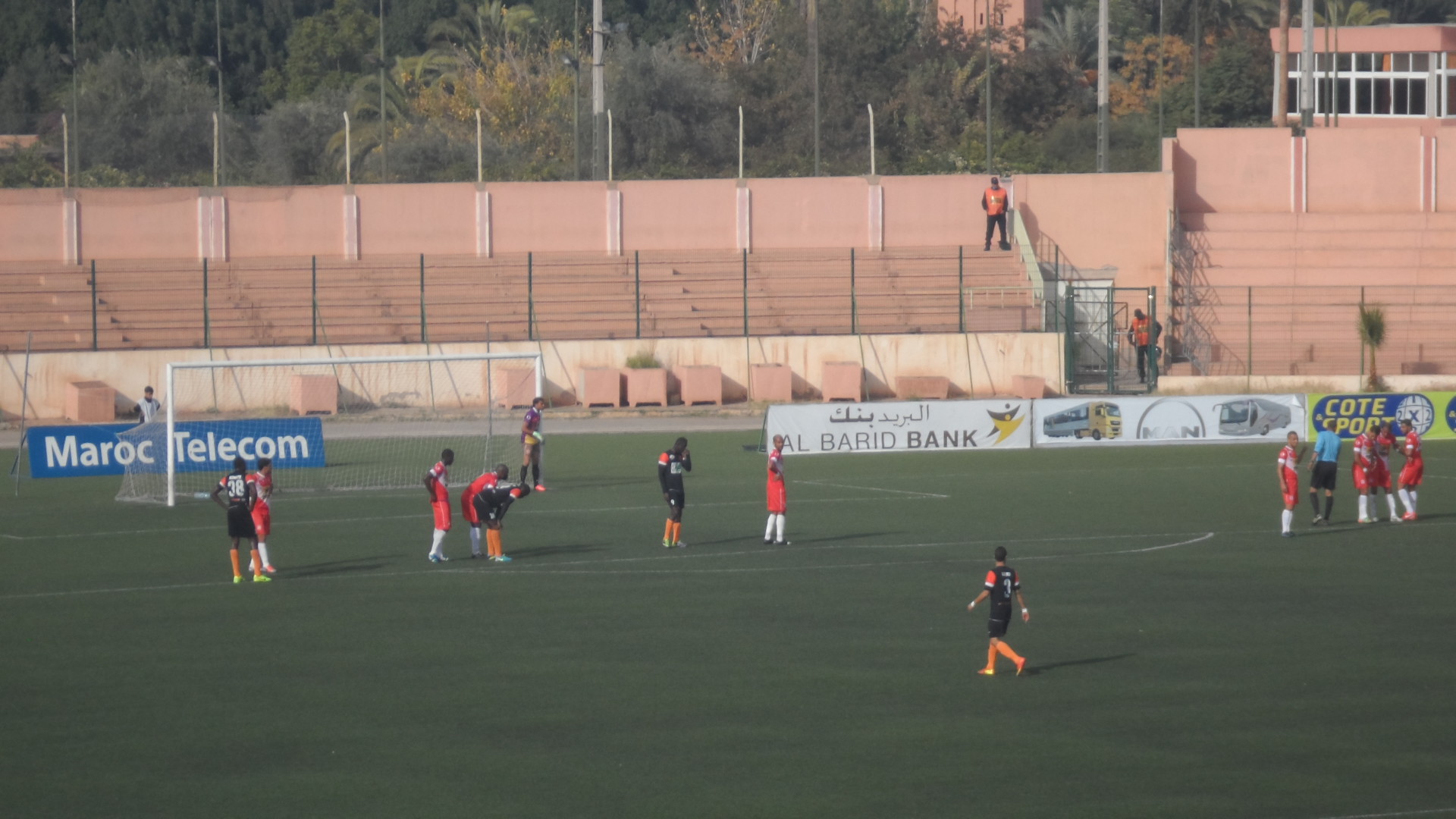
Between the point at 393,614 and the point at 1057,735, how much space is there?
8.21m

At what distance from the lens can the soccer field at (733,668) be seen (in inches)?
452

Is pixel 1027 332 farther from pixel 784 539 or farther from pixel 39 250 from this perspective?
pixel 39 250

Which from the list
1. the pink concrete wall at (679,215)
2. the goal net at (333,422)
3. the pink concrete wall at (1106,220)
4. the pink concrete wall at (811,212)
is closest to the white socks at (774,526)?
the goal net at (333,422)

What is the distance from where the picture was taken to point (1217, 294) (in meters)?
49.2

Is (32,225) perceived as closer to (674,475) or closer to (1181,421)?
(674,475)

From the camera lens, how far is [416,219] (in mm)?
50719

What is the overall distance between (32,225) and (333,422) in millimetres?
14884

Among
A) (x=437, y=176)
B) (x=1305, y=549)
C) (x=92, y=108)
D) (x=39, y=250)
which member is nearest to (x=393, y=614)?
(x=1305, y=549)

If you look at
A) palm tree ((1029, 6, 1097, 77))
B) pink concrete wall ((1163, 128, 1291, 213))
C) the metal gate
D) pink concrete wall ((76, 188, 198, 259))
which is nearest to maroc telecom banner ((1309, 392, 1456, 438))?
the metal gate

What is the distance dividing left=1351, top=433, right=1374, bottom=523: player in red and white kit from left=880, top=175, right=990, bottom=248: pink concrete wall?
2747cm

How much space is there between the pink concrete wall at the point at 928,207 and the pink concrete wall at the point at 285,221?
58.6 ft

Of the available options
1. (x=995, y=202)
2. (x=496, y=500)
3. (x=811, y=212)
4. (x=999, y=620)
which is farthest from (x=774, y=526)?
(x=811, y=212)

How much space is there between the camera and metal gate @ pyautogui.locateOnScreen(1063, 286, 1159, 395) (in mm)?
44125

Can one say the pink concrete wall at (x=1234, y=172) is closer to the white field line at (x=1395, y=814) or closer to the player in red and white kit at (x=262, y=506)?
the player in red and white kit at (x=262, y=506)
